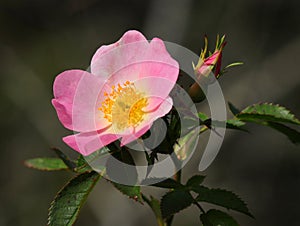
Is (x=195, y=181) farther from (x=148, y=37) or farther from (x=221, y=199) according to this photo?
(x=148, y=37)

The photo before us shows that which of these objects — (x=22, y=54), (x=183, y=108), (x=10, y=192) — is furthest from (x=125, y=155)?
(x=22, y=54)

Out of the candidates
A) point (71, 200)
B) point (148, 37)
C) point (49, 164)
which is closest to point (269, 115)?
point (71, 200)

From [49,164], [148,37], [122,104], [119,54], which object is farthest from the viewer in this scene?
[148,37]

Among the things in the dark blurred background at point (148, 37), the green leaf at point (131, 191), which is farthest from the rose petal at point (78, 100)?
the dark blurred background at point (148, 37)

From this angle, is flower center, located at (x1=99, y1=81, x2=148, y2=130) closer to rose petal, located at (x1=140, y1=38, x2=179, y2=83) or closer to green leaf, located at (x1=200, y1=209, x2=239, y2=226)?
rose petal, located at (x1=140, y1=38, x2=179, y2=83)

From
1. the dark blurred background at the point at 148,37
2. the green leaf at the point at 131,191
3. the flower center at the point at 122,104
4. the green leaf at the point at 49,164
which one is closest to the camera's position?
the green leaf at the point at 131,191

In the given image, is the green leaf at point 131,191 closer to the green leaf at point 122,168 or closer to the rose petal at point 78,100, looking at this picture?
the green leaf at point 122,168
